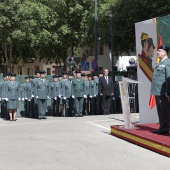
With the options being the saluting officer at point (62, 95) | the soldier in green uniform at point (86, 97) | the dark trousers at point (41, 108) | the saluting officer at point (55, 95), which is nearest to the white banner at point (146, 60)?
the dark trousers at point (41, 108)

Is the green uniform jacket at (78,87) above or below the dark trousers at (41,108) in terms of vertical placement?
above

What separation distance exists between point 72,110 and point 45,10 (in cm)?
1617

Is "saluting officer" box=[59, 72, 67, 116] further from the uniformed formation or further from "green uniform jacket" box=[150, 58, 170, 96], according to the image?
"green uniform jacket" box=[150, 58, 170, 96]

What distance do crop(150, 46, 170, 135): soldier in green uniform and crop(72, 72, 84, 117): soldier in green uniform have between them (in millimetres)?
7284

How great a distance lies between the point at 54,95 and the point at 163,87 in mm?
8450

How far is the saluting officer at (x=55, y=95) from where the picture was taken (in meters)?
16.5

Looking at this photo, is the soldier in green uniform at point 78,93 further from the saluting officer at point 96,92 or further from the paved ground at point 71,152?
the paved ground at point 71,152

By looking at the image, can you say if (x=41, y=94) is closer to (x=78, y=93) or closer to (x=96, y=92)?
(x=78, y=93)

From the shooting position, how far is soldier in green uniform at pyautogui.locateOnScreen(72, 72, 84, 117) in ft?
52.6

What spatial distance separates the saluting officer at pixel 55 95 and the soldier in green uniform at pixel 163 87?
8043 millimetres

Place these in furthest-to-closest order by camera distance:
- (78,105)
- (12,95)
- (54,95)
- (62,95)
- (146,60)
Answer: (54,95)
(62,95)
(78,105)
(12,95)
(146,60)

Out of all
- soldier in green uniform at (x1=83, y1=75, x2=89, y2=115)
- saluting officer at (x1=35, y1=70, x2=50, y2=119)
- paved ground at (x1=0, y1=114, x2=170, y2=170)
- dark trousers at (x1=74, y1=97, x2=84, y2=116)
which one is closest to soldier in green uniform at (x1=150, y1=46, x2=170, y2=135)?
paved ground at (x1=0, y1=114, x2=170, y2=170)

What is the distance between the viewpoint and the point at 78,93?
16031mm

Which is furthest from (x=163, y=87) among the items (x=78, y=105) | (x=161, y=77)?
(x=78, y=105)
